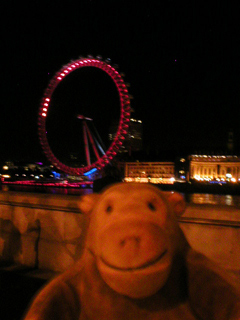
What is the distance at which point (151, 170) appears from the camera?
144ft

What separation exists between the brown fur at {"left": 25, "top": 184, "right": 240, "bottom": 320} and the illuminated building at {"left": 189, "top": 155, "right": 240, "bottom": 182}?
4007 centimetres

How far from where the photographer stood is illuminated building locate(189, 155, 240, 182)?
4122 centimetres

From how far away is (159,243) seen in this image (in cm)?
176

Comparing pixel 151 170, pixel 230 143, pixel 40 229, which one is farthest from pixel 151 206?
pixel 230 143

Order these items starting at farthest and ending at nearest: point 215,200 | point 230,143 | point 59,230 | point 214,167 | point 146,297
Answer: point 230,143 → point 214,167 → point 215,200 → point 59,230 → point 146,297

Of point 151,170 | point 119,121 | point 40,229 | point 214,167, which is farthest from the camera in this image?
point 151,170

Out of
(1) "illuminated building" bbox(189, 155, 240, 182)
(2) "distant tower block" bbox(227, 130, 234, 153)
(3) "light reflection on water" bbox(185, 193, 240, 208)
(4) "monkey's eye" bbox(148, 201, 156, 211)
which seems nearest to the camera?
(4) "monkey's eye" bbox(148, 201, 156, 211)

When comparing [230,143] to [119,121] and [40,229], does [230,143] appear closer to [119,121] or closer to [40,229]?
[119,121]

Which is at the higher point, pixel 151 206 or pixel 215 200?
pixel 151 206

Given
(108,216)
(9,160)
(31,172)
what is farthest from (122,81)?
(9,160)

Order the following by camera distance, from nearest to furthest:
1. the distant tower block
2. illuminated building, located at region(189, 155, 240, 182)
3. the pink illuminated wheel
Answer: the pink illuminated wheel, illuminated building, located at region(189, 155, 240, 182), the distant tower block

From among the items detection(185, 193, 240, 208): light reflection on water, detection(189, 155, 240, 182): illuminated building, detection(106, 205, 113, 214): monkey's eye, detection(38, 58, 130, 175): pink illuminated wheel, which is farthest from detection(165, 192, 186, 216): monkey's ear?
detection(189, 155, 240, 182): illuminated building

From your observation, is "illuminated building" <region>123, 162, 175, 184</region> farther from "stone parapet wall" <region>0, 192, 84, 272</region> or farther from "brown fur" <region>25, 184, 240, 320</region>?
"brown fur" <region>25, 184, 240, 320</region>

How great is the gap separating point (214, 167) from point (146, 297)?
42041mm
